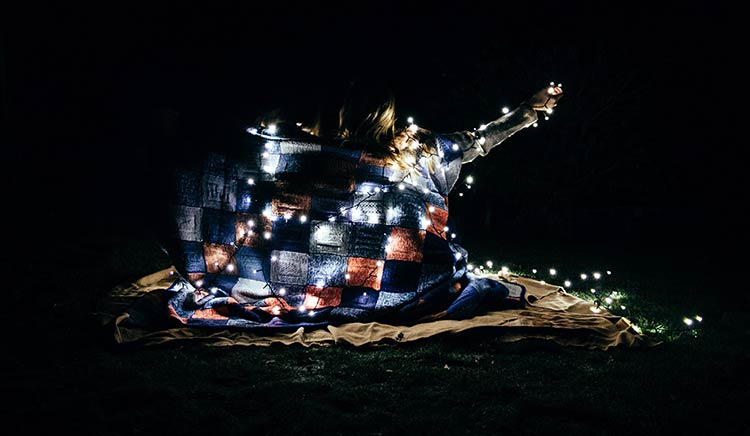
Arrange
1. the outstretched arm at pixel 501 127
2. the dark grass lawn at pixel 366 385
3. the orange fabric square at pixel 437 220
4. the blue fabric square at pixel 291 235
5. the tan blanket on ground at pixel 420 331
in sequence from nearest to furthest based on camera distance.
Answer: the dark grass lawn at pixel 366 385
the tan blanket on ground at pixel 420 331
the blue fabric square at pixel 291 235
the orange fabric square at pixel 437 220
the outstretched arm at pixel 501 127

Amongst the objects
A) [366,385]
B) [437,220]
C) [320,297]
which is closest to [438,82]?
[437,220]

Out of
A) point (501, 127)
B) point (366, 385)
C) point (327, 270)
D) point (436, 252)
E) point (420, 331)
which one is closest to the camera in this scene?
point (366, 385)

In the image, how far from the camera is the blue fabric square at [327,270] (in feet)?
10.4

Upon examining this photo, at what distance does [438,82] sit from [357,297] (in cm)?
601

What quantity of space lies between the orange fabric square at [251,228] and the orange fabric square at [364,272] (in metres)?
0.65

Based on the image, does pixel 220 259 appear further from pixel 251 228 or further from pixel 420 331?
pixel 420 331

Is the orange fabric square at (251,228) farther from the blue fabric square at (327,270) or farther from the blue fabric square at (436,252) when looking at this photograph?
the blue fabric square at (436,252)

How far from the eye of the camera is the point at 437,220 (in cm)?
363

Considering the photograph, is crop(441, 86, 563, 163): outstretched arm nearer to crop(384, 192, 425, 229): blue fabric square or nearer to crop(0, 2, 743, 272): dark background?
crop(384, 192, 425, 229): blue fabric square

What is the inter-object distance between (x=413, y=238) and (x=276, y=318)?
1.12m

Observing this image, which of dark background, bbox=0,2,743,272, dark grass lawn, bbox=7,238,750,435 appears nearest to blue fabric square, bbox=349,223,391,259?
dark grass lawn, bbox=7,238,750,435

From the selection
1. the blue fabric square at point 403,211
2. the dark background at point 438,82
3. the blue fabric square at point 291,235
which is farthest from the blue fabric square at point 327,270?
the dark background at point 438,82

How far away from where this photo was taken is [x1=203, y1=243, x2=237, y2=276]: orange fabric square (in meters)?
3.17

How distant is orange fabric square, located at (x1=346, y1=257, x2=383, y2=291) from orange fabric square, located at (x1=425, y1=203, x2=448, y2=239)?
566mm
